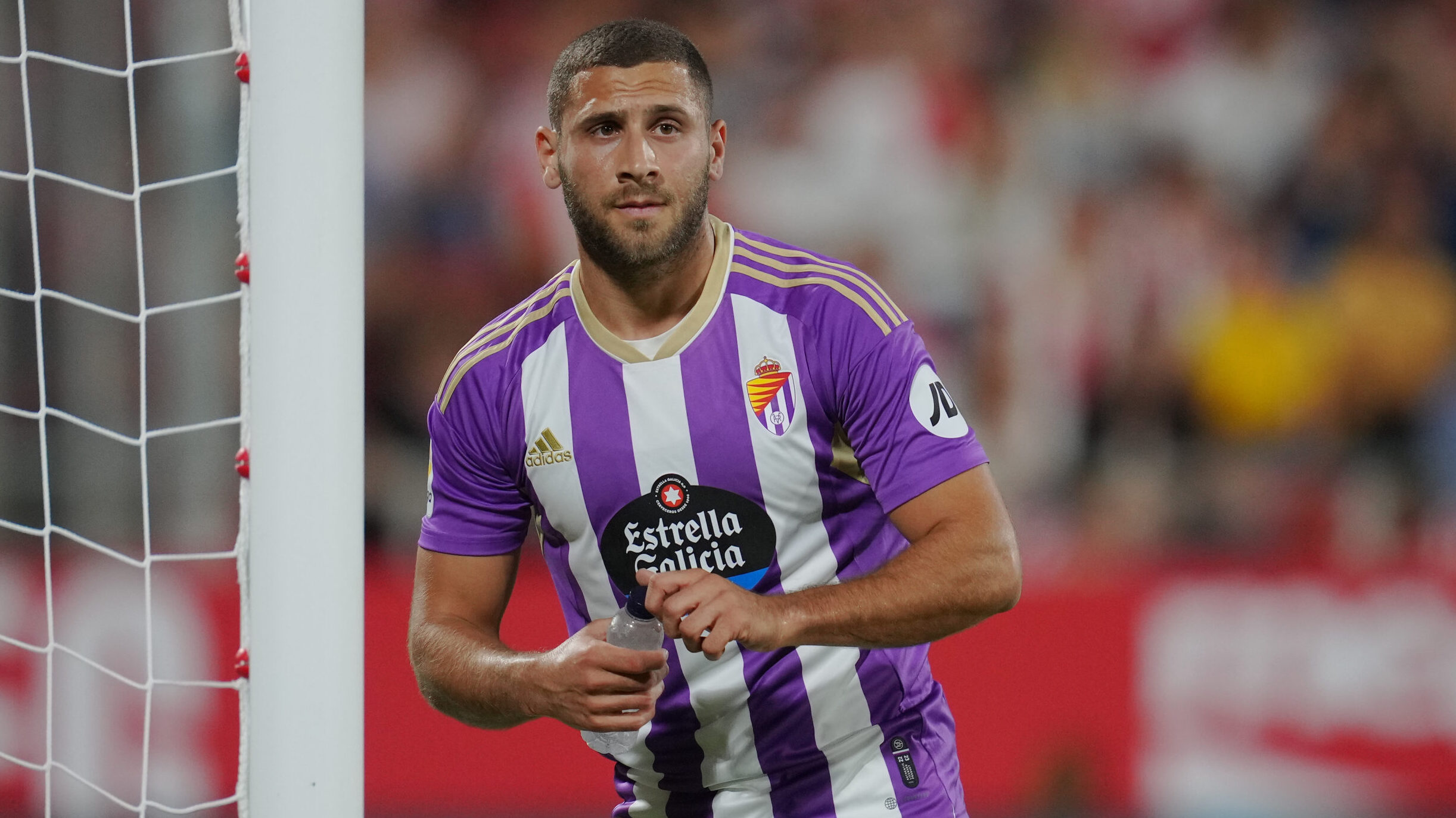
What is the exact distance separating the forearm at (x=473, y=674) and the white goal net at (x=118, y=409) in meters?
1.92

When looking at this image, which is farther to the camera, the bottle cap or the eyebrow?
the eyebrow

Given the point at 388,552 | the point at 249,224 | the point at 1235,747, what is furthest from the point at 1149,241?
the point at 249,224

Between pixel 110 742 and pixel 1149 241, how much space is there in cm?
425

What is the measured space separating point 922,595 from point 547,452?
71 centimetres

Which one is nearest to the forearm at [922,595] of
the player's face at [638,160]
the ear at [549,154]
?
the player's face at [638,160]

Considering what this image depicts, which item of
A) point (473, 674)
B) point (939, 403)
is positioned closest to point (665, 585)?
point (473, 674)

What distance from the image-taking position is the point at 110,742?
4602 mm

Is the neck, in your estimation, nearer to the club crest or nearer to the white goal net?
the club crest

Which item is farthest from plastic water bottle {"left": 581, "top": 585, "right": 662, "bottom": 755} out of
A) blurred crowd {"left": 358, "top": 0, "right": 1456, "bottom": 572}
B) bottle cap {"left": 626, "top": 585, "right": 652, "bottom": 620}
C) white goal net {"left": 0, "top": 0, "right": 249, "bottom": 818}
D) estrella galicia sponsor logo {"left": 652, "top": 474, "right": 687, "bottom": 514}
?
blurred crowd {"left": 358, "top": 0, "right": 1456, "bottom": 572}

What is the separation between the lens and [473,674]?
99.0 inches

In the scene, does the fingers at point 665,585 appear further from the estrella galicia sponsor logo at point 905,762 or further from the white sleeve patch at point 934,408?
the estrella galicia sponsor logo at point 905,762

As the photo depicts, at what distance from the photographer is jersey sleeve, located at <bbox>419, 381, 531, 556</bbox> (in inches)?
107

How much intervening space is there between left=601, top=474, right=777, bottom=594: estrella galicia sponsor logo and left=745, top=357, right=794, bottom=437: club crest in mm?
138

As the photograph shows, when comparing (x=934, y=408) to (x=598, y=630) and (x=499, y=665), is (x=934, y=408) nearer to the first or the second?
(x=598, y=630)
